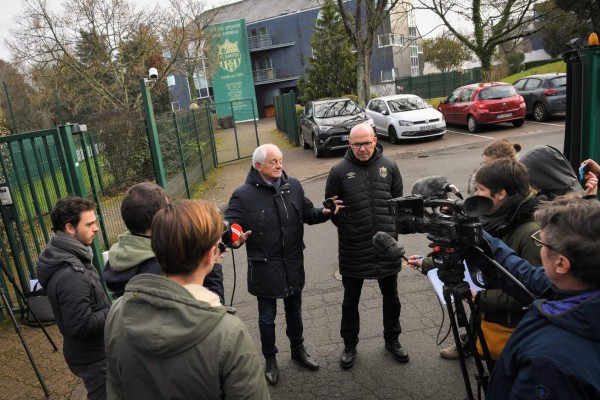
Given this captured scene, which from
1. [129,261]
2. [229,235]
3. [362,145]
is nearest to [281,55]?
[362,145]

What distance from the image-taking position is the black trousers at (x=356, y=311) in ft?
11.7

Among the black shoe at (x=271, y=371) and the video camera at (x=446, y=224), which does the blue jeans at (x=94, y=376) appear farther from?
the video camera at (x=446, y=224)

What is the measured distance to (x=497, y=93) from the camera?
14641 mm

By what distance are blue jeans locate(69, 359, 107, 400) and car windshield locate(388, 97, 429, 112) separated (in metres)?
13.8

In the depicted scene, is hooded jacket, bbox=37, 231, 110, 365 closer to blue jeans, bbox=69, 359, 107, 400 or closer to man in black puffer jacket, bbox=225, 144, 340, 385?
blue jeans, bbox=69, 359, 107, 400

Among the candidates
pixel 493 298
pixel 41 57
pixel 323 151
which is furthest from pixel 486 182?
pixel 41 57

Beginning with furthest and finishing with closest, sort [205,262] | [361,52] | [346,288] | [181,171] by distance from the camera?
[361,52] < [181,171] < [346,288] < [205,262]

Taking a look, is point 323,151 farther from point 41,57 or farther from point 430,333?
point 41,57

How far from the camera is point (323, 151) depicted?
13.7 meters

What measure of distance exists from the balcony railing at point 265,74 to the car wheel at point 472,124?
98.9 feet

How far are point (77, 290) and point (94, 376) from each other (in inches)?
22.7

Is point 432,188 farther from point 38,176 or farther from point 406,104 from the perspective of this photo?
point 406,104

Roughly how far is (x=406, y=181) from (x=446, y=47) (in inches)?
1327

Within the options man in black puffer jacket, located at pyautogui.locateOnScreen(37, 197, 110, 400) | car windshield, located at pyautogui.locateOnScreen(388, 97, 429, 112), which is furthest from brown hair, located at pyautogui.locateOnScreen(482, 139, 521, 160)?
car windshield, located at pyautogui.locateOnScreen(388, 97, 429, 112)
